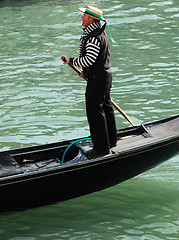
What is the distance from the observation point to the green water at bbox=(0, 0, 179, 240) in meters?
4.96

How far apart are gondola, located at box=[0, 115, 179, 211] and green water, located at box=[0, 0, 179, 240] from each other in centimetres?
23

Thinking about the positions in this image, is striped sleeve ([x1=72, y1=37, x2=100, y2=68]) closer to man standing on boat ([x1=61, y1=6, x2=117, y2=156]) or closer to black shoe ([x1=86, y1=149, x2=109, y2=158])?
man standing on boat ([x1=61, y1=6, x2=117, y2=156])

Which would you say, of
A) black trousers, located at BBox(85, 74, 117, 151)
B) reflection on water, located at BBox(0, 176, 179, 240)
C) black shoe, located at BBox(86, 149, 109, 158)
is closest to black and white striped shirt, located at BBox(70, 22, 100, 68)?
black trousers, located at BBox(85, 74, 117, 151)

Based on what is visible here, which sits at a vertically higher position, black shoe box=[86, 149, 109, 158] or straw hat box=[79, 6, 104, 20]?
straw hat box=[79, 6, 104, 20]

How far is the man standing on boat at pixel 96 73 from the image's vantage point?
4746 mm

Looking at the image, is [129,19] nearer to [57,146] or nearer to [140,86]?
[140,86]

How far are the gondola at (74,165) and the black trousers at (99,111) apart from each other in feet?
0.54

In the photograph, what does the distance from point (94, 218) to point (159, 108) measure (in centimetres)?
342

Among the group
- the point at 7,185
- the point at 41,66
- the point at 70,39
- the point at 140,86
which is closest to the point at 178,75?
the point at 140,86

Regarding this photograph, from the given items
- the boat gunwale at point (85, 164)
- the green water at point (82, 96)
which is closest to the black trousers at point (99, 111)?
the boat gunwale at point (85, 164)

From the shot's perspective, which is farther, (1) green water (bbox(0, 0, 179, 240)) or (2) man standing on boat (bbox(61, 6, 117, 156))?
(1) green water (bbox(0, 0, 179, 240))

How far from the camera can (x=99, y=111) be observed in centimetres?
496

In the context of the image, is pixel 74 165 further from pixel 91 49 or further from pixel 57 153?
pixel 91 49

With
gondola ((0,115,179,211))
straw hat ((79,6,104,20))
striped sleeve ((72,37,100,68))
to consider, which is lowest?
gondola ((0,115,179,211))
